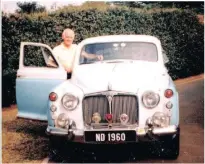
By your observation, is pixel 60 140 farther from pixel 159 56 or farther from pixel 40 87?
pixel 159 56

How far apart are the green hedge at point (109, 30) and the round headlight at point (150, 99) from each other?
5116 millimetres

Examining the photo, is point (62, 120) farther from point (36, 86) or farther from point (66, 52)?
point (66, 52)

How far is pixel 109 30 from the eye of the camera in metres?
11.2

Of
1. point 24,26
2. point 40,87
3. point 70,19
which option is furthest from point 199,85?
point 40,87

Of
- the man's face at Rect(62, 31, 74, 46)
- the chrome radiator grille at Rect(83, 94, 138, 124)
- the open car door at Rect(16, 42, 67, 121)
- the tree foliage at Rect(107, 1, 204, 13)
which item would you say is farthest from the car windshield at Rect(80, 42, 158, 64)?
the tree foliage at Rect(107, 1, 204, 13)

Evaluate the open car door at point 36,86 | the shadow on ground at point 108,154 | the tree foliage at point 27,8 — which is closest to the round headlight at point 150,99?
the shadow on ground at point 108,154

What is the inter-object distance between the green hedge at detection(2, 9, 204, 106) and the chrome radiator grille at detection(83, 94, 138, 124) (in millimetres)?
4725

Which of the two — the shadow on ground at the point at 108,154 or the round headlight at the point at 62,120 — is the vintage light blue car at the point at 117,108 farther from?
the shadow on ground at the point at 108,154

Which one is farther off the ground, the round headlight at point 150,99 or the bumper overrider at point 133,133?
the round headlight at point 150,99

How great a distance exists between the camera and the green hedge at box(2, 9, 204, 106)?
10039mm

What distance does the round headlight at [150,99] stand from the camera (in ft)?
15.2

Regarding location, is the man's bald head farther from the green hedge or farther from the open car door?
the green hedge

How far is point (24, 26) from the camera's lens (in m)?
10.1

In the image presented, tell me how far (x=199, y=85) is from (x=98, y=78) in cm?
628
